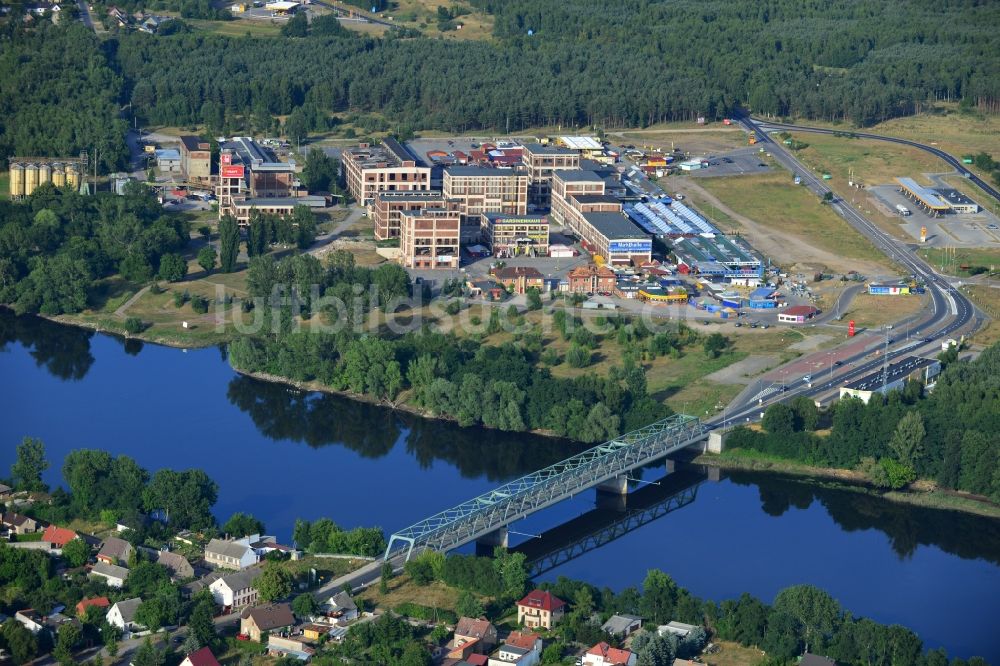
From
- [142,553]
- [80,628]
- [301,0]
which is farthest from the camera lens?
[301,0]

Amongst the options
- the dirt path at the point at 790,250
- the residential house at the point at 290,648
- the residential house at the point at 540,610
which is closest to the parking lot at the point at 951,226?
the dirt path at the point at 790,250

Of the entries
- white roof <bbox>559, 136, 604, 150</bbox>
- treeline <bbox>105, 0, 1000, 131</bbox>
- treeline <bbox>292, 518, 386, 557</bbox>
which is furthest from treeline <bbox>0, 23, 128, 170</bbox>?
treeline <bbox>292, 518, 386, 557</bbox>

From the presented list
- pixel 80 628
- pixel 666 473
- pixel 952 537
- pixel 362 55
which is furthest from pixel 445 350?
pixel 362 55

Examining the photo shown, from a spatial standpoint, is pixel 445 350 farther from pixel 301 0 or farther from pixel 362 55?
pixel 301 0

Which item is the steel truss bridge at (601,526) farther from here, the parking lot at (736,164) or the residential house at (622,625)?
the parking lot at (736,164)

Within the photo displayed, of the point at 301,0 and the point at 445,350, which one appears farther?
the point at 301,0

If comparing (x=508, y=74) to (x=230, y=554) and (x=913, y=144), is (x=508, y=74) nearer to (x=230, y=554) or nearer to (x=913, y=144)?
(x=913, y=144)

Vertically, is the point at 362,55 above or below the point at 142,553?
above
